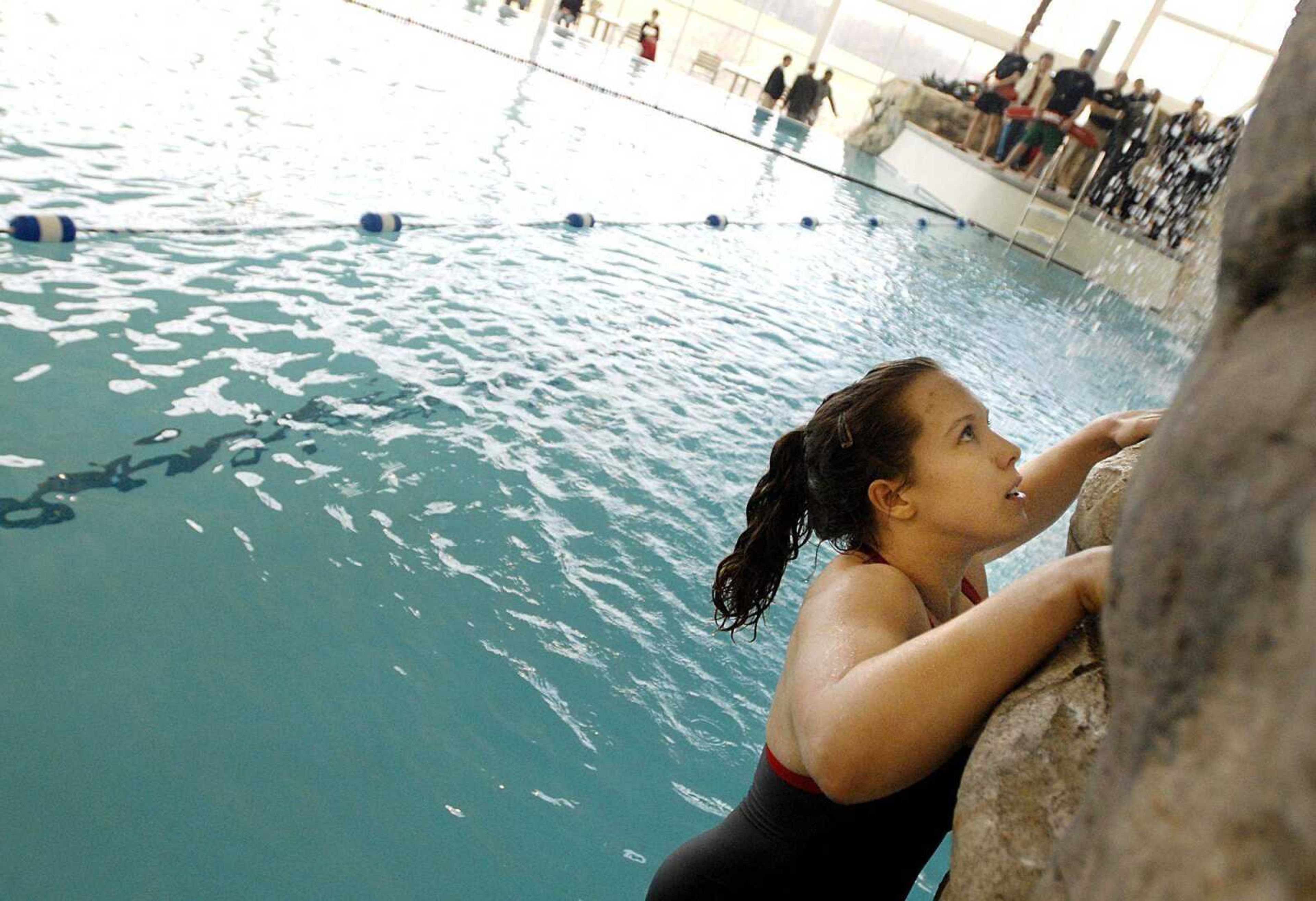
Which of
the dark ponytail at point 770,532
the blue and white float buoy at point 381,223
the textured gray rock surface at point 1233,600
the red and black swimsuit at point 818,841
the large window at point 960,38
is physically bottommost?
the blue and white float buoy at point 381,223

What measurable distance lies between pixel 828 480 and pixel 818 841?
1.90 feet

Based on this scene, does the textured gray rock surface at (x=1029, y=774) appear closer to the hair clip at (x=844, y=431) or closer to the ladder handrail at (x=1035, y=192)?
the hair clip at (x=844, y=431)

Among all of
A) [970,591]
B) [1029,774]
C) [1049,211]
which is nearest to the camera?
[1029,774]

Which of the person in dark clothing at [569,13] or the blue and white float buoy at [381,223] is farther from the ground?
the person in dark clothing at [569,13]

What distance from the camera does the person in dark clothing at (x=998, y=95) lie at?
17.6 meters

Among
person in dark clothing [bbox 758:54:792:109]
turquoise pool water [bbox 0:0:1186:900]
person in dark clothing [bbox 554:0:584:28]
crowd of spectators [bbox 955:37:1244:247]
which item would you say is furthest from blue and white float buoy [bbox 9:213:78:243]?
person in dark clothing [bbox 554:0:584:28]

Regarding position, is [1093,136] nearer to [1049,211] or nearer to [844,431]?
[1049,211]

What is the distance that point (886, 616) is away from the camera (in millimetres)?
1412

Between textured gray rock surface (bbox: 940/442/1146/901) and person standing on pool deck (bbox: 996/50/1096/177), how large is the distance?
16097mm

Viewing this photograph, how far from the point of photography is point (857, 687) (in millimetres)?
1189

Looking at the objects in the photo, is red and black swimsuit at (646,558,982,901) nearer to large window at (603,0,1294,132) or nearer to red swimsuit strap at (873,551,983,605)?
red swimsuit strap at (873,551,983,605)

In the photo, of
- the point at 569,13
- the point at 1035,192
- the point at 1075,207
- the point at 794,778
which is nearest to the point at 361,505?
the point at 794,778

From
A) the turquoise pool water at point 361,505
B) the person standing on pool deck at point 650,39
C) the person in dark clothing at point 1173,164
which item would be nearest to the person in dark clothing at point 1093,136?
the person in dark clothing at point 1173,164

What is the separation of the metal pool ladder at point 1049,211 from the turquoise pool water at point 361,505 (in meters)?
7.90
